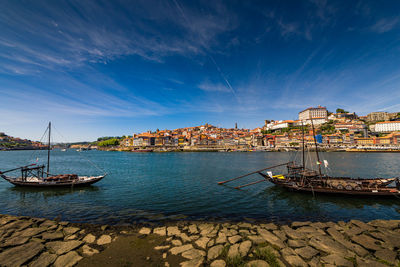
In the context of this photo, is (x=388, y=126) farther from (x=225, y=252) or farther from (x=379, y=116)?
(x=225, y=252)

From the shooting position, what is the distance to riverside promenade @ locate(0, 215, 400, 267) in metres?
7.11

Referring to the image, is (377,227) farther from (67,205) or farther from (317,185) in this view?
(67,205)

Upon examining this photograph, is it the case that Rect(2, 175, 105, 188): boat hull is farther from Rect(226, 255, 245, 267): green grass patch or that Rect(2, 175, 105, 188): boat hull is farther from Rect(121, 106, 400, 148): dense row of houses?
Rect(121, 106, 400, 148): dense row of houses

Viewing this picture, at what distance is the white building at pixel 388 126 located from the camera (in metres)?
135

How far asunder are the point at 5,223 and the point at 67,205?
5.45 metres

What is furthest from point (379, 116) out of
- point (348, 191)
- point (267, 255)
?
point (267, 255)

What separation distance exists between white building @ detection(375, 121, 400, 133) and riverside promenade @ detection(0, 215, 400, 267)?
185206 millimetres

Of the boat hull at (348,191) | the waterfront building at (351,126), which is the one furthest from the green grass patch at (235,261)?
the waterfront building at (351,126)

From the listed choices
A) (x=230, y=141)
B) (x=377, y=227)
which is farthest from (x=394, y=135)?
(x=377, y=227)

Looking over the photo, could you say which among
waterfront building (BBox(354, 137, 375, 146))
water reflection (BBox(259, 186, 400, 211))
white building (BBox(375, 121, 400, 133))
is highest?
white building (BBox(375, 121, 400, 133))

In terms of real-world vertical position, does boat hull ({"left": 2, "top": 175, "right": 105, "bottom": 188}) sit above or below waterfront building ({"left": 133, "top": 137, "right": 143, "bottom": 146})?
below

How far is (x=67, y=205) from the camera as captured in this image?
16.4 meters

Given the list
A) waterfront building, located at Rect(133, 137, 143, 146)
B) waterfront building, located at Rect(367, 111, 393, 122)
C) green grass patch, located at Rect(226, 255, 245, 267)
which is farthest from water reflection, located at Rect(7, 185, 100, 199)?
waterfront building, located at Rect(367, 111, 393, 122)

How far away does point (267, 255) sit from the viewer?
7.28 m
